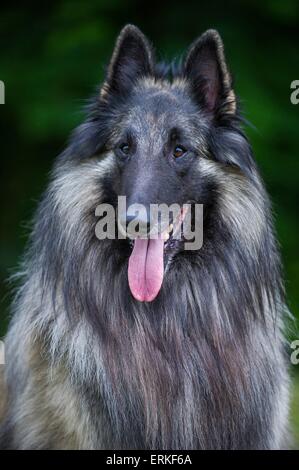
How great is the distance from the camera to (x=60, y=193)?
5.29m

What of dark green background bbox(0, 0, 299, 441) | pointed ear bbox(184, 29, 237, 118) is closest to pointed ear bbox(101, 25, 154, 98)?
pointed ear bbox(184, 29, 237, 118)

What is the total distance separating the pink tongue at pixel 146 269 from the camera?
5.03 meters

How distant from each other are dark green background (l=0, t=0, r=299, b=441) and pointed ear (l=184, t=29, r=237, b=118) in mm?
4099

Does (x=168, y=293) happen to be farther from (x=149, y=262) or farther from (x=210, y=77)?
(x=210, y=77)

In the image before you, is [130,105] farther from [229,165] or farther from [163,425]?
[163,425]

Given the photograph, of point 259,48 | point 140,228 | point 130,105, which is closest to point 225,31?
point 259,48

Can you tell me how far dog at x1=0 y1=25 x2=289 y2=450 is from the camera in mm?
5188

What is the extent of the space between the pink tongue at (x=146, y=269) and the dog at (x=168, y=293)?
3 centimetres

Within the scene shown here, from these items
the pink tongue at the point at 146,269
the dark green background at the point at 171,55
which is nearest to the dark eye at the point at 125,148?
the pink tongue at the point at 146,269

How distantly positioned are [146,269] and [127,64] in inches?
52.6

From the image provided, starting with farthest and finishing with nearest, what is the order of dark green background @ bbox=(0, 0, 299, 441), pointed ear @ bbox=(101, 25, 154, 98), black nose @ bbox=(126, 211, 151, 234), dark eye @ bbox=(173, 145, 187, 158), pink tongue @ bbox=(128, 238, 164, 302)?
dark green background @ bbox=(0, 0, 299, 441) < pointed ear @ bbox=(101, 25, 154, 98) < dark eye @ bbox=(173, 145, 187, 158) < pink tongue @ bbox=(128, 238, 164, 302) < black nose @ bbox=(126, 211, 151, 234)

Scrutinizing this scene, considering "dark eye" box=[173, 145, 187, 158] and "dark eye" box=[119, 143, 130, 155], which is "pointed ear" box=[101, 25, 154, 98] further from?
"dark eye" box=[173, 145, 187, 158]

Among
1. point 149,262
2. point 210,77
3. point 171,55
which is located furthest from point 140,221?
point 171,55

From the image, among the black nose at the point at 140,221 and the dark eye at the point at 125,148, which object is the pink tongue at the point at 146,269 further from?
the dark eye at the point at 125,148
